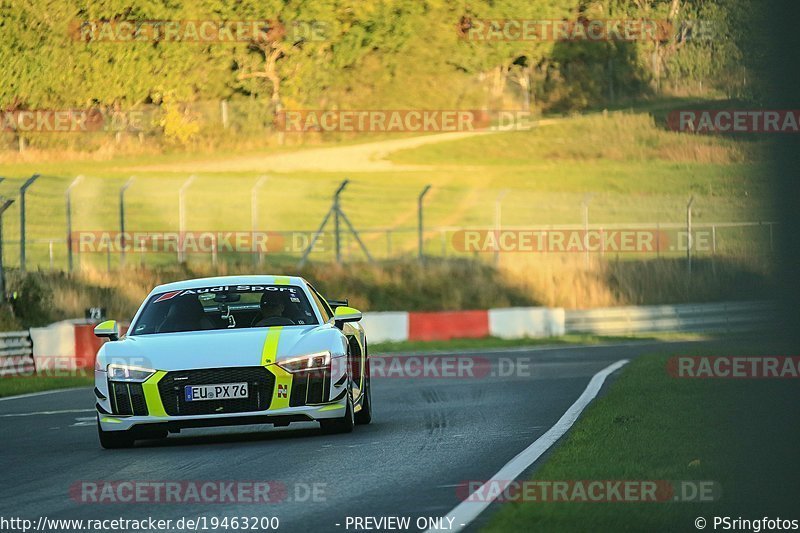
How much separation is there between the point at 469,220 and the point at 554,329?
1771 cm

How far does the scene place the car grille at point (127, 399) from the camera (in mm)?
11734

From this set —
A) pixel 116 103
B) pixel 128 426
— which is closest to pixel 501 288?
pixel 116 103

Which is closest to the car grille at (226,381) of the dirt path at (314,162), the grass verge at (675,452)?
the grass verge at (675,452)

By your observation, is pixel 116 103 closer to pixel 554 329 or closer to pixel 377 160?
pixel 377 160

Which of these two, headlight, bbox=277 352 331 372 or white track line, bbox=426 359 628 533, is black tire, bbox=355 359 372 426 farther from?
white track line, bbox=426 359 628 533

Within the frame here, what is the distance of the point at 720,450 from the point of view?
9359 mm

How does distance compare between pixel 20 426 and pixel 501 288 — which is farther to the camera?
pixel 501 288

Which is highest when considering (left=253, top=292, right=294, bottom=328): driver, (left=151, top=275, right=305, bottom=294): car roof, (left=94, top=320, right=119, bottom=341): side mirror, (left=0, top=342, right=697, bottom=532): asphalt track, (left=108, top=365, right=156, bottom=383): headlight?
(left=151, top=275, right=305, bottom=294): car roof

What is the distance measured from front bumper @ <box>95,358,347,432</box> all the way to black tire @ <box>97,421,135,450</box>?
0.06 m

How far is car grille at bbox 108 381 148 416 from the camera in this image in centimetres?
1173

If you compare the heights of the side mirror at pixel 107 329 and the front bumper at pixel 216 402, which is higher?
the side mirror at pixel 107 329

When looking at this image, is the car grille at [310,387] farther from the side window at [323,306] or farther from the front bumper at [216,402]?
the side window at [323,306]

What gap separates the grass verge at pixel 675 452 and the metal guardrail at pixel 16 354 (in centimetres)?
1031

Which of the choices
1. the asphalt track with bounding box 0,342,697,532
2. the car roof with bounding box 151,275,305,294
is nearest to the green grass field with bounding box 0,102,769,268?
the asphalt track with bounding box 0,342,697,532
